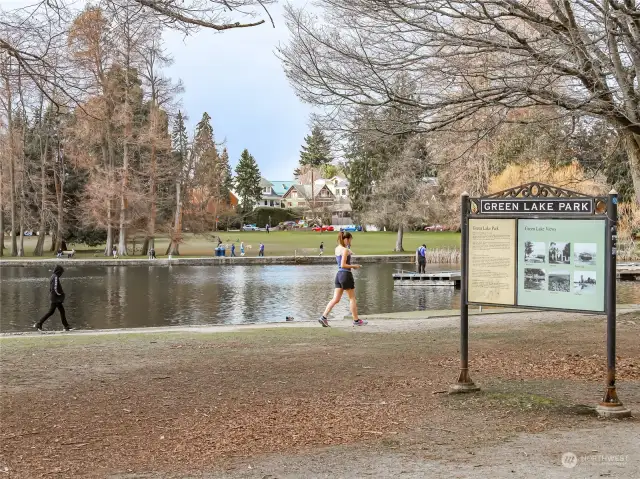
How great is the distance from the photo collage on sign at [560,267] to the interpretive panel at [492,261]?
0.17 m

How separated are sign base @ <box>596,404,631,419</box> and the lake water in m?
15.8

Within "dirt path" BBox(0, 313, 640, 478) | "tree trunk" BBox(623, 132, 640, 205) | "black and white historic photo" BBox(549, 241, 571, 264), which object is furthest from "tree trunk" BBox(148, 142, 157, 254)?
"black and white historic photo" BBox(549, 241, 571, 264)

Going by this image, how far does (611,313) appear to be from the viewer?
689cm

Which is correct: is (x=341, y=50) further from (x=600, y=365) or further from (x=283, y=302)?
(x=283, y=302)

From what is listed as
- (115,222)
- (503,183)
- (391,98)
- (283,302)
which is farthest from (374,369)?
(115,222)

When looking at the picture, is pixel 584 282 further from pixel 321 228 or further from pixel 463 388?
pixel 321 228

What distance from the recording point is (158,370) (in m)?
9.41

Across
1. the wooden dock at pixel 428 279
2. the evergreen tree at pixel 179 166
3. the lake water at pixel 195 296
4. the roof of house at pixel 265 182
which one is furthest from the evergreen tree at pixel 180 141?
the roof of house at pixel 265 182

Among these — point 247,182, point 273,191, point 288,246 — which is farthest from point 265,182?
point 288,246

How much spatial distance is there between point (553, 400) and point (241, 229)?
101503 millimetres

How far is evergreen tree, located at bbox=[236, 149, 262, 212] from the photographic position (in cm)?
12119

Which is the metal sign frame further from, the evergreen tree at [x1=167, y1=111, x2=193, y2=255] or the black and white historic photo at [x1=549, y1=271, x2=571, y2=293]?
the evergreen tree at [x1=167, y1=111, x2=193, y2=255]

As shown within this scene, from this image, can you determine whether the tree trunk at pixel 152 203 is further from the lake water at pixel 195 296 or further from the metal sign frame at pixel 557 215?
the metal sign frame at pixel 557 215

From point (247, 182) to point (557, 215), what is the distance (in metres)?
115
